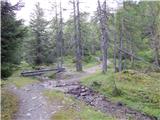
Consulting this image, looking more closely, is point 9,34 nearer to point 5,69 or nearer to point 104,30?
point 5,69

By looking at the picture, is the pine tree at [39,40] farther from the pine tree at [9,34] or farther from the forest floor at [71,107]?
the pine tree at [9,34]

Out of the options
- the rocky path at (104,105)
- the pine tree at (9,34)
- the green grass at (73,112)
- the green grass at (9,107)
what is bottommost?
the rocky path at (104,105)

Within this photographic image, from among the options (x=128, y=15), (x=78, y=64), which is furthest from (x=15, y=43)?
(x=128, y=15)

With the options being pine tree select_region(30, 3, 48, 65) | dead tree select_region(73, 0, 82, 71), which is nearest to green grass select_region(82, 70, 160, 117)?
dead tree select_region(73, 0, 82, 71)

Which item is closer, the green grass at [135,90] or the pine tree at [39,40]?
the green grass at [135,90]

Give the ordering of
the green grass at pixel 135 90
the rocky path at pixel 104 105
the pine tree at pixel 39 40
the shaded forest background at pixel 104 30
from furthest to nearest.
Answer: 1. the pine tree at pixel 39 40
2. the shaded forest background at pixel 104 30
3. the green grass at pixel 135 90
4. the rocky path at pixel 104 105

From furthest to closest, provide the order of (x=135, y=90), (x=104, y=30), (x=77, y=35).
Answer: (x=77, y=35) < (x=104, y=30) < (x=135, y=90)

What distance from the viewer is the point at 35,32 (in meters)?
42.9

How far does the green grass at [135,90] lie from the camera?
1853cm

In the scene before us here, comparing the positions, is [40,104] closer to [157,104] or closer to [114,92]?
[114,92]

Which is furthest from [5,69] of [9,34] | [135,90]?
[135,90]

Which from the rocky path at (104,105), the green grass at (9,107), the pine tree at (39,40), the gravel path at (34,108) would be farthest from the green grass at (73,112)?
the pine tree at (39,40)

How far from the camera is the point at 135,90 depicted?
2108 cm

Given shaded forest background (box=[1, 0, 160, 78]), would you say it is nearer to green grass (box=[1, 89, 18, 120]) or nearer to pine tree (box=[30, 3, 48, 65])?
pine tree (box=[30, 3, 48, 65])
